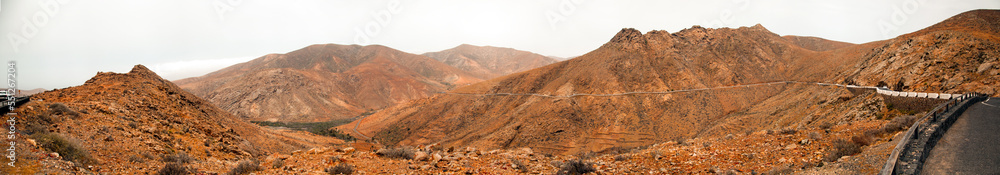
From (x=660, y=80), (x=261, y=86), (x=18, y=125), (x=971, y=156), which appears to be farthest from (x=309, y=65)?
(x=971, y=156)

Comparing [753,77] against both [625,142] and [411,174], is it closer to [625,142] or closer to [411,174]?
[625,142]

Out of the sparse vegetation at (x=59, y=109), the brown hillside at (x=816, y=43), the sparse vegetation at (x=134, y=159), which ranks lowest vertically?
the sparse vegetation at (x=134, y=159)

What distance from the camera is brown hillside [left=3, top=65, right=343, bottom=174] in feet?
29.1

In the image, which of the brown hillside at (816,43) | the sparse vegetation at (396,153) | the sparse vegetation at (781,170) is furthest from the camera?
the brown hillside at (816,43)

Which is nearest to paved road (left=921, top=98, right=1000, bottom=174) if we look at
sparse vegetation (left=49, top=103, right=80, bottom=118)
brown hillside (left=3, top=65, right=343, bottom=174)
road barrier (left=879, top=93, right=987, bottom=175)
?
road barrier (left=879, top=93, right=987, bottom=175)

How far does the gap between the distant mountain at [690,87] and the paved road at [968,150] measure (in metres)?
8.67

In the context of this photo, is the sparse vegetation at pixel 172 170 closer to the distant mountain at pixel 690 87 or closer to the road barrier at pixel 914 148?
the road barrier at pixel 914 148

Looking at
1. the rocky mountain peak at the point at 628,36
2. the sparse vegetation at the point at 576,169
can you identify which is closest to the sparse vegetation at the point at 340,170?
the sparse vegetation at the point at 576,169

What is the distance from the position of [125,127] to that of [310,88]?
10958 centimetres

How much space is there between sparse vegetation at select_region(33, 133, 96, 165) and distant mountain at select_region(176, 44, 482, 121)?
93169 mm

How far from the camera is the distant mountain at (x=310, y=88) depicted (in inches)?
3866

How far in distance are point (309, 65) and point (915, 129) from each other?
7399 inches

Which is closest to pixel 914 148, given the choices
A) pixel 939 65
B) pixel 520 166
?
pixel 520 166

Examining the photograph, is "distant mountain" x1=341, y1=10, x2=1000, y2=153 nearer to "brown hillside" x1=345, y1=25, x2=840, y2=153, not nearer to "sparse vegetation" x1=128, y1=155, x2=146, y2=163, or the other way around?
"brown hillside" x1=345, y1=25, x2=840, y2=153
